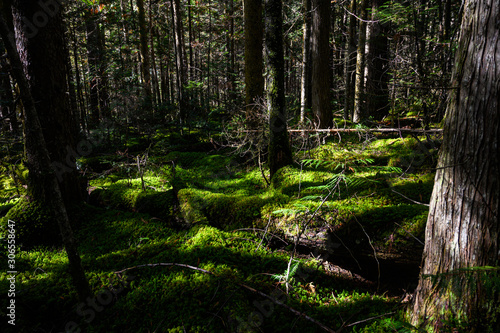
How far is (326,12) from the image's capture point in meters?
7.73

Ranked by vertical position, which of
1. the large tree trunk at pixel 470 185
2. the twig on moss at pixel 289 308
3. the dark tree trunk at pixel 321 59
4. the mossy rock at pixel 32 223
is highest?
the dark tree trunk at pixel 321 59

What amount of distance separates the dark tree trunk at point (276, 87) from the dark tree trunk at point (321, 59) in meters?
3.12

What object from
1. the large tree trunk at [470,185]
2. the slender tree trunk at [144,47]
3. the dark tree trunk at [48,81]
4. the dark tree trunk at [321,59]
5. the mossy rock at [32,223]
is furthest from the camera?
the slender tree trunk at [144,47]

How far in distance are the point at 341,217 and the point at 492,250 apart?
4.96 ft

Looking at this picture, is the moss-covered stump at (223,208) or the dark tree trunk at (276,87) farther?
the dark tree trunk at (276,87)

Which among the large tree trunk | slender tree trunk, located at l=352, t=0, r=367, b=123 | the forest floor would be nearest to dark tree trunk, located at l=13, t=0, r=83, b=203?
the forest floor

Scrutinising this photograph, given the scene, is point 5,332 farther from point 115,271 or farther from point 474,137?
point 474,137

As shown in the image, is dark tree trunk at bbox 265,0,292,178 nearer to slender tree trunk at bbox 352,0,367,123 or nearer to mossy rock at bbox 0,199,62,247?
mossy rock at bbox 0,199,62,247

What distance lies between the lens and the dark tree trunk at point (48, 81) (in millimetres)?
3545

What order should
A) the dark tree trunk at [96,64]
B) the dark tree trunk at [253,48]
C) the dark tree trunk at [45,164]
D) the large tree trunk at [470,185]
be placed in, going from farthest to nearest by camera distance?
the dark tree trunk at [96,64] → the dark tree trunk at [253,48] → the dark tree trunk at [45,164] → the large tree trunk at [470,185]

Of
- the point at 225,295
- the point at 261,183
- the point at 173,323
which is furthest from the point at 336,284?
the point at 261,183

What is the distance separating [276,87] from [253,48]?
2946 mm

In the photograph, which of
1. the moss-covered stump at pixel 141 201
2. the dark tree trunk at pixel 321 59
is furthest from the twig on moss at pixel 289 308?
the dark tree trunk at pixel 321 59

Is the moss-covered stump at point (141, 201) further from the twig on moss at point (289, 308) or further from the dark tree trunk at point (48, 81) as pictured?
the twig on moss at point (289, 308)
